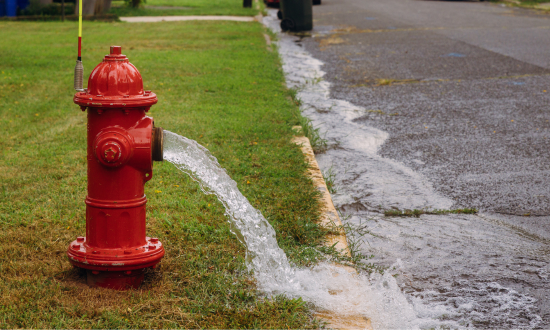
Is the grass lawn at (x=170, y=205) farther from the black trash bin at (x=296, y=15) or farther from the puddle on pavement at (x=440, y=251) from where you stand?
the black trash bin at (x=296, y=15)

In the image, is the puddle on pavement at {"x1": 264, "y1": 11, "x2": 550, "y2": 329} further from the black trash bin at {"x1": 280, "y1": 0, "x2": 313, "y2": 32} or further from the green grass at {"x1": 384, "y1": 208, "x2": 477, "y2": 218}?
the black trash bin at {"x1": 280, "y1": 0, "x2": 313, "y2": 32}

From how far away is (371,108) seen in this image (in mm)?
6789

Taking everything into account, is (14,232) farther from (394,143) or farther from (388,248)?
(394,143)

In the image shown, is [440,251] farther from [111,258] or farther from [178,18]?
[178,18]

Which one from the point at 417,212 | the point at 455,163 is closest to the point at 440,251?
the point at 417,212

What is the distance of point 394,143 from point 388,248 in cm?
220

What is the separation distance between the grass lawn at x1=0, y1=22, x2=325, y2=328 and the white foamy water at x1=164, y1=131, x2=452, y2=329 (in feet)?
0.33

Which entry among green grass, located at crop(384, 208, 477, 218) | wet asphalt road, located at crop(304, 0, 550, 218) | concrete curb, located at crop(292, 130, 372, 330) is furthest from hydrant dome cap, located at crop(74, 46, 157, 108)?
wet asphalt road, located at crop(304, 0, 550, 218)

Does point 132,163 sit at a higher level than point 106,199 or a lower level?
higher

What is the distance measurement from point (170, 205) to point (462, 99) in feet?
15.6

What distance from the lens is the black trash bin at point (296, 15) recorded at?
14.0m

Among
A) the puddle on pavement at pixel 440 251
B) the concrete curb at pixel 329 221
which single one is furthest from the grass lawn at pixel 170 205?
the puddle on pavement at pixel 440 251

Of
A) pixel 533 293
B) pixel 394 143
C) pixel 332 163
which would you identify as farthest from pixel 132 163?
pixel 394 143

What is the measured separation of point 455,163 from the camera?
4836 mm
